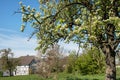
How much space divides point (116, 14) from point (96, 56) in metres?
3.88

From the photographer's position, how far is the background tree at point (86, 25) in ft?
51.2

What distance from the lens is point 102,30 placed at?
1634 centimetres

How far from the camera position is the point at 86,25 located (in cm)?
1567

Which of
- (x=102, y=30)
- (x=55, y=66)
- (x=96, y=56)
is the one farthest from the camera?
(x=55, y=66)

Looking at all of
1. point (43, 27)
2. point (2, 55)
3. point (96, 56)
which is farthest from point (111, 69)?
point (2, 55)

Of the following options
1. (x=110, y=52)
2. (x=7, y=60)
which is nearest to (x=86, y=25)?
(x=110, y=52)

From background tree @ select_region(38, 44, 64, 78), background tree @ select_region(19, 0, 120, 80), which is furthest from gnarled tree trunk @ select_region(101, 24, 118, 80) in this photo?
background tree @ select_region(38, 44, 64, 78)

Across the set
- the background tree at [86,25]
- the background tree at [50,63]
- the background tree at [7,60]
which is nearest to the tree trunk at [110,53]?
the background tree at [86,25]

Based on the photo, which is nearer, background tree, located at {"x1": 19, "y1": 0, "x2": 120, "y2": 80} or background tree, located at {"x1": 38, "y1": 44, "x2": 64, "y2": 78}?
background tree, located at {"x1": 19, "y1": 0, "x2": 120, "y2": 80}

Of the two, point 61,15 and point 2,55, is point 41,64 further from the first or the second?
point 2,55

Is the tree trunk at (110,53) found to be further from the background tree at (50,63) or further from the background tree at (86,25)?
the background tree at (50,63)

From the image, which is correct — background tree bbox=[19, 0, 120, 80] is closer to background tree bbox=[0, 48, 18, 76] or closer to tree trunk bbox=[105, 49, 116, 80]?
tree trunk bbox=[105, 49, 116, 80]

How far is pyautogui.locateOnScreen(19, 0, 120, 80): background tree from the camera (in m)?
15.6

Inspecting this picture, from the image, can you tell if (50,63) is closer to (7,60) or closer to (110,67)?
(110,67)
